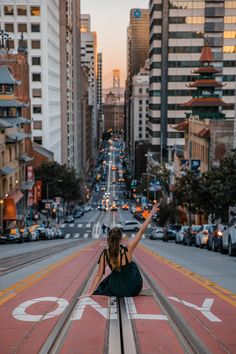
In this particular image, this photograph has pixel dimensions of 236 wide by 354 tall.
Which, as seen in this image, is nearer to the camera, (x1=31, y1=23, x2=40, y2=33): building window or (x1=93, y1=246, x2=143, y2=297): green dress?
(x1=93, y1=246, x2=143, y2=297): green dress

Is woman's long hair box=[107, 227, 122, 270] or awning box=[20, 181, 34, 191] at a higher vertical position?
awning box=[20, 181, 34, 191]

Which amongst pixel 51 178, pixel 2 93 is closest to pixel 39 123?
pixel 51 178

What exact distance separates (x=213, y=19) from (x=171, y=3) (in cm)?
1036

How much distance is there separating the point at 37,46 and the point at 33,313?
288ft

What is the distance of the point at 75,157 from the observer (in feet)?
447

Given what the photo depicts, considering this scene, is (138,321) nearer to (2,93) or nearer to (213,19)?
(2,93)

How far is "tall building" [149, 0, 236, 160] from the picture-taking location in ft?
388

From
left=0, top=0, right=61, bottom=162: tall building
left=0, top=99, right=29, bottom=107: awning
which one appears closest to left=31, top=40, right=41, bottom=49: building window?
left=0, top=0, right=61, bottom=162: tall building

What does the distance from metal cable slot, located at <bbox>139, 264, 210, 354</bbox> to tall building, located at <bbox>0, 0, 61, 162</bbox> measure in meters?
84.3

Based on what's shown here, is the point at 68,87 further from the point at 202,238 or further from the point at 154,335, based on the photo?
the point at 154,335

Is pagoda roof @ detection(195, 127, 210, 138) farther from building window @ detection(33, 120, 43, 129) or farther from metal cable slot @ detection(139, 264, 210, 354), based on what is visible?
metal cable slot @ detection(139, 264, 210, 354)

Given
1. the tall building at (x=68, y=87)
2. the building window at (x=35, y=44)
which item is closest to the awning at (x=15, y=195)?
the building window at (x=35, y=44)

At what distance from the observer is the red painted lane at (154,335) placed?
239 inches

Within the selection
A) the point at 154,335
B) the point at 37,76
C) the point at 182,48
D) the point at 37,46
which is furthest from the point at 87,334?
the point at 182,48
